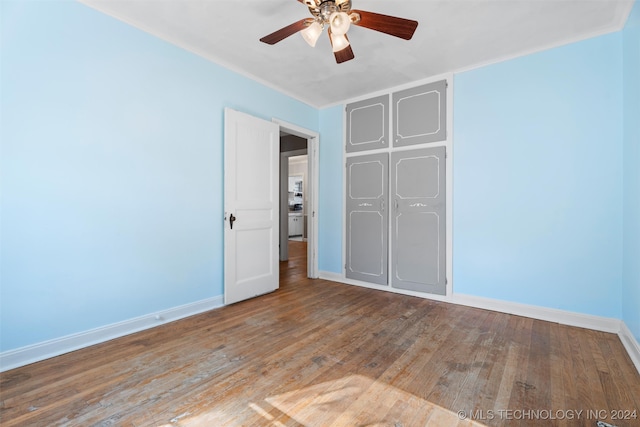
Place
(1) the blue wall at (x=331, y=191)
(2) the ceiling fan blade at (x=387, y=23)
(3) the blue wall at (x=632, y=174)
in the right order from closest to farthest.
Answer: (2) the ceiling fan blade at (x=387, y=23) < (3) the blue wall at (x=632, y=174) < (1) the blue wall at (x=331, y=191)

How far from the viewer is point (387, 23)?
189cm

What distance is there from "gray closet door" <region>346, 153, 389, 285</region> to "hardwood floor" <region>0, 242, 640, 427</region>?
1.21 metres

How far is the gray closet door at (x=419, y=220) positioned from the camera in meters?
3.48

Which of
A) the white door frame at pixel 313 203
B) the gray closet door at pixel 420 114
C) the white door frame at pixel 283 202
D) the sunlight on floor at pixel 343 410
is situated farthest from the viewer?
the white door frame at pixel 283 202

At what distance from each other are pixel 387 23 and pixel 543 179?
2231 millimetres

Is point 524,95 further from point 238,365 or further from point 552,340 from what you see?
point 238,365

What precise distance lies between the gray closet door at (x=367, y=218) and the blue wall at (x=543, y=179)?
0.92 meters

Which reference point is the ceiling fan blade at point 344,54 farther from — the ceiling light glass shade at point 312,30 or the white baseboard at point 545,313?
the white baseboard at point 545,313

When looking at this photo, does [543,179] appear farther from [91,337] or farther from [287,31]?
[91,337]

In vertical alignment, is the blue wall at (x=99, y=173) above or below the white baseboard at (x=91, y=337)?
above

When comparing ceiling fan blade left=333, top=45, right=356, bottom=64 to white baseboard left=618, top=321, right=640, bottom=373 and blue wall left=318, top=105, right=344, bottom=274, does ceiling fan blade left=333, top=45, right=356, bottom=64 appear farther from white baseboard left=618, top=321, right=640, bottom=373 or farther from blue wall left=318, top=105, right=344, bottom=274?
white baseboard left=618, top=321, right=640, bottom=373

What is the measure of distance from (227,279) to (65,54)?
2.37 meters

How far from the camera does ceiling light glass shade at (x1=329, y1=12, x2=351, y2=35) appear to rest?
1883mm

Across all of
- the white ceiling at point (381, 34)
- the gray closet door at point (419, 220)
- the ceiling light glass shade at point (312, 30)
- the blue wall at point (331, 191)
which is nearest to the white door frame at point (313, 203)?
the blue wall at point (331, 191)
